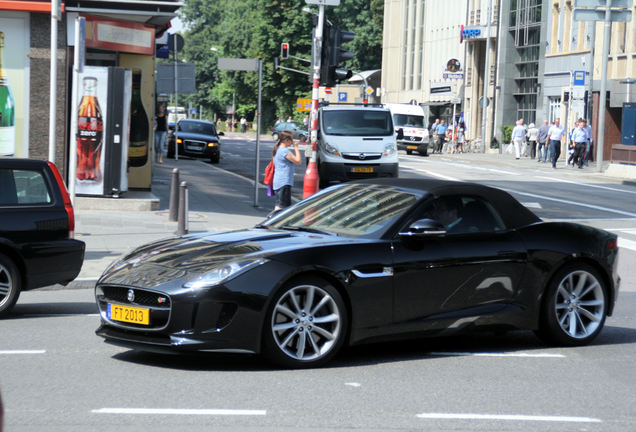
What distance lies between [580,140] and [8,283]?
35.8 m

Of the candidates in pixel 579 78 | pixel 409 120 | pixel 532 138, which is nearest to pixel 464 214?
pixel 579 78

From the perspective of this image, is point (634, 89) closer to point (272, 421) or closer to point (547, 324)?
point (547, 324)

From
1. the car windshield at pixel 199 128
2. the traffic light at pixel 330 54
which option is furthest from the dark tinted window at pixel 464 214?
the car windshield at pixel 199 128

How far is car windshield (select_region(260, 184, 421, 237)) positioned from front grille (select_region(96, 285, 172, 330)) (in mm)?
1418

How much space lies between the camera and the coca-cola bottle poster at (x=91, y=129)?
61.0 feet

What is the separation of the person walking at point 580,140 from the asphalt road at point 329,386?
33430mm

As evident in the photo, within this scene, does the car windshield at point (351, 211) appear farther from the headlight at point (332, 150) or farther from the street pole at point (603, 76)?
the street pole at point (603, 76)

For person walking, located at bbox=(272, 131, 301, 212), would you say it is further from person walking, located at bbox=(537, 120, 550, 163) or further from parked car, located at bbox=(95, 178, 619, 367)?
person walking, located at bbox=(537, 120, 550, 163)

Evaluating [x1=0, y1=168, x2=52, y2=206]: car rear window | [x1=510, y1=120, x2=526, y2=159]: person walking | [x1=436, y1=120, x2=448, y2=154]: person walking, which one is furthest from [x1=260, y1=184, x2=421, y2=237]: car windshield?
[x1=436, y1=120, x2=448, y2=154]: person walking

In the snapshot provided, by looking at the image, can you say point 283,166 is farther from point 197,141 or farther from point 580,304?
point 197,141

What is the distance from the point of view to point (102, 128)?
18.8 metres

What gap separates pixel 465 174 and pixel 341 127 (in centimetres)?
993

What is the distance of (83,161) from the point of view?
18938 mm

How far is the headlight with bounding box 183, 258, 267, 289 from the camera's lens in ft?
22.7
